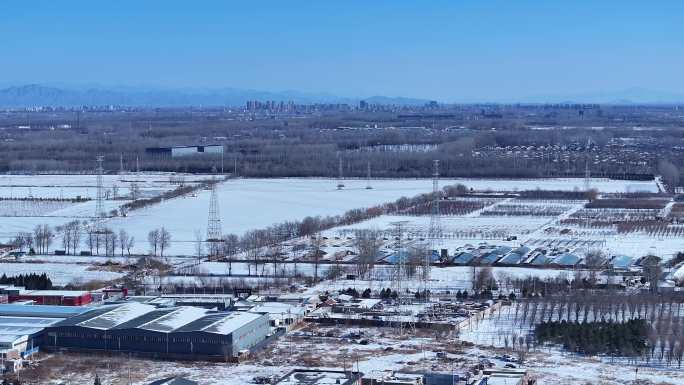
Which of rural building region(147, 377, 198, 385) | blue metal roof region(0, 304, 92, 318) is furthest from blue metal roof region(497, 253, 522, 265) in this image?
rural building region(147, 377, 198, 385)

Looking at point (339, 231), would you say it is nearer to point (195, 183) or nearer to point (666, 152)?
point (195, 183)

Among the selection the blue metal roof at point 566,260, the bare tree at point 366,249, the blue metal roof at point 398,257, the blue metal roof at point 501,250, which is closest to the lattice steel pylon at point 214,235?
the bare tree at point 366,249

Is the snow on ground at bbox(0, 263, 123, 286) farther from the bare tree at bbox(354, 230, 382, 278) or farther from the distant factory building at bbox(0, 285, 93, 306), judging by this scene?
the bare tree at bbox(354, 230, 382, 278)

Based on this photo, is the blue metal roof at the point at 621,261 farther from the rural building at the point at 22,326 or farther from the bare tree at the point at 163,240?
the rural building at the point at 22,326

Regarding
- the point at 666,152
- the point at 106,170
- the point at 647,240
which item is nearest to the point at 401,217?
the point at 647,240

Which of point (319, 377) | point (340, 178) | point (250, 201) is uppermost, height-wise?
point (340, 178)

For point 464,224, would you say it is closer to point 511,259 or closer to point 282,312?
point 511,259

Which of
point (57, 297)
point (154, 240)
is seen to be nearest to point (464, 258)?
point (154, 240)
